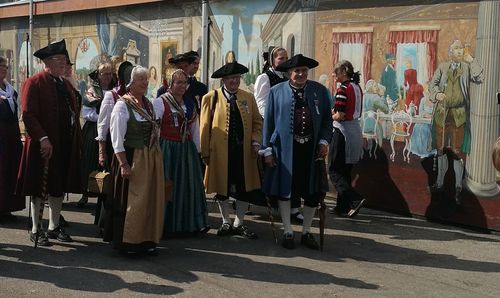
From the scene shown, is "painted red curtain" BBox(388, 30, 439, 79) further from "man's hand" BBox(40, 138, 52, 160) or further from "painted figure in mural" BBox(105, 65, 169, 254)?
"man's hand" BBox(40, 138, 52, 160)

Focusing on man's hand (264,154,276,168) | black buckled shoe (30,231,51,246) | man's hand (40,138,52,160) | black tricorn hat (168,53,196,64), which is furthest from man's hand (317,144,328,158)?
black buckled shoe (30,231,51,246)

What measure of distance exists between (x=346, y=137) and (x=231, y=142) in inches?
74.0

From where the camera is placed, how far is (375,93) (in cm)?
856

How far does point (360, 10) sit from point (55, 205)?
15.0ft

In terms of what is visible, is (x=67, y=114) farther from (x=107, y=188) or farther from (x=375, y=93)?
(x=375, y=93)

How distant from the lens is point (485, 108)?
24.0 feet

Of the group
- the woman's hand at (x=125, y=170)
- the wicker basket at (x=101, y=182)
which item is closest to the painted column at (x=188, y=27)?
the wicker basket at (x=101, y=182)

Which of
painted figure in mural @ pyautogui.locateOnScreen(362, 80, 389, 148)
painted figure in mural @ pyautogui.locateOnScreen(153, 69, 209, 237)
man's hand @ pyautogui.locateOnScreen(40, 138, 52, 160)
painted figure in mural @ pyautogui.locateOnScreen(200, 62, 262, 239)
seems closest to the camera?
man's hand @ pyautogui.locateOnScreen(40, 138, 52, 160)

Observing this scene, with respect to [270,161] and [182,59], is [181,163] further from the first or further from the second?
[182,59]

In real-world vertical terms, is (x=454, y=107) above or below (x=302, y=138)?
above

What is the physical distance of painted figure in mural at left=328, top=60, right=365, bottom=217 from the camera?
26.6ft

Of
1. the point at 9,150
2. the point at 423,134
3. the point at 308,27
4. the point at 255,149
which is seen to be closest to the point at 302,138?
the point at 255,149

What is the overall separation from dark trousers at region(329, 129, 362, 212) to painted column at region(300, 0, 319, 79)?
1.53m

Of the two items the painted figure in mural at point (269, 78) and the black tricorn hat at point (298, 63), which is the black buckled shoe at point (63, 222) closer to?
the painted figure in mural at point (269, 78)
